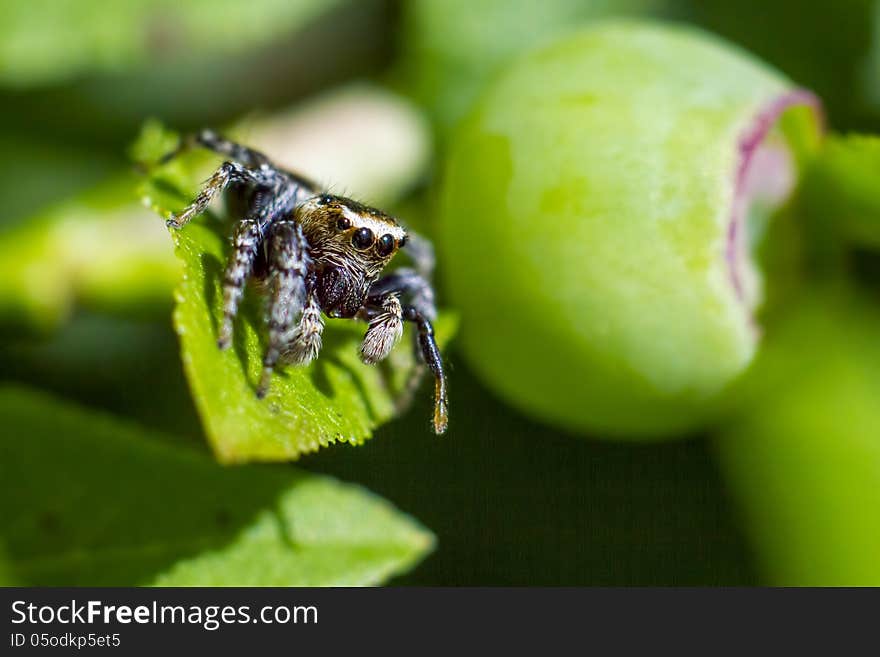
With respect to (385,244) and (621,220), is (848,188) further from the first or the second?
(385,244)

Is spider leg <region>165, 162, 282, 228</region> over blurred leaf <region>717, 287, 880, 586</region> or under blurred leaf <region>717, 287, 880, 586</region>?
over

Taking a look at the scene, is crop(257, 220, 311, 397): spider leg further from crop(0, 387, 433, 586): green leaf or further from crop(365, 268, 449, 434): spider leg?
crop(0, 387, 433, 586): green leaf

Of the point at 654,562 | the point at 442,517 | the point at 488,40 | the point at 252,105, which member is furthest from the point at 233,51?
the point at 654,562

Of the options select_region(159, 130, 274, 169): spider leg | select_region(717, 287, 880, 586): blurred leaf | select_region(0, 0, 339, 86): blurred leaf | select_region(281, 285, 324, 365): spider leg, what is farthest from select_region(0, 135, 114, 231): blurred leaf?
select_region(717, 287, 880, 586): blurred leaf

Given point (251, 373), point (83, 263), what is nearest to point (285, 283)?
point (251, 373)

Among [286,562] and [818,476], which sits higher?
[818,476]

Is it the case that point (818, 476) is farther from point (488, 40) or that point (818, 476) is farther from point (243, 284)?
point (488, 40)

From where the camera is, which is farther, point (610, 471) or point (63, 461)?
point (610, 471)
